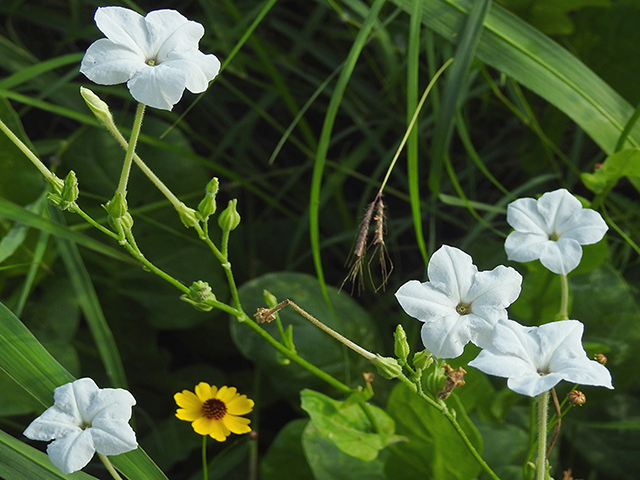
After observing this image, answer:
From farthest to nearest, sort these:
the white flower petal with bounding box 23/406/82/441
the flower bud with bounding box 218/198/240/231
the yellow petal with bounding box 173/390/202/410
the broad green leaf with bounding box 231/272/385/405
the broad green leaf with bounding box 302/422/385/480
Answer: the broad green leaf with bounding box 231/272/385/405, the broad green leaf with bounding box 302/422/385/480, the yellow petal with bounding box 173/390/202/410, the flower bud with bounding box 218/198/240/231, the white flower petal with bounding box 23/406/82/441

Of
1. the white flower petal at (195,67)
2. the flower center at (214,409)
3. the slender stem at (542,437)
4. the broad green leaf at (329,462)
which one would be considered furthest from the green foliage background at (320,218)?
the white flower petal at (195,67)

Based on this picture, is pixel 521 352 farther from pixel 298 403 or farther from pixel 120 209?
pixel 298 403

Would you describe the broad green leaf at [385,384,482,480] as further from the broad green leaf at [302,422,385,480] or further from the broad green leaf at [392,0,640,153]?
the broad green leaf at [392,0,640,153]

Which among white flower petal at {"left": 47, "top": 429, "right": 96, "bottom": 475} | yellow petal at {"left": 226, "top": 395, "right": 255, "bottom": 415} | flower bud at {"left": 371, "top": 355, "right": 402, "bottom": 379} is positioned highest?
flower bud at {"left": 371, "top": 355, "right": 402, "bottom": 379}

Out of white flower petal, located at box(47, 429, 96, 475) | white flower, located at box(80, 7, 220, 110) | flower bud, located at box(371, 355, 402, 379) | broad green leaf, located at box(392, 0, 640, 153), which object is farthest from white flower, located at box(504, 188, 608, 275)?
white flower petal, located at box(47, 429, 96, 475)

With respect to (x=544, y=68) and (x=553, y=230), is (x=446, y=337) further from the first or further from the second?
(x=544, y=68)

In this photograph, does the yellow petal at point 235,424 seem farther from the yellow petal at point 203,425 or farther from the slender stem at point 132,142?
the slender stem at point 132,142

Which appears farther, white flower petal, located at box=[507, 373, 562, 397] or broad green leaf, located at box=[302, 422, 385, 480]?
broad green leaf, located at box=[302, 422, 385, 480]
